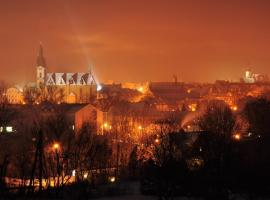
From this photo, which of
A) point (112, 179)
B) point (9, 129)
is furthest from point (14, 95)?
point (112, 179)

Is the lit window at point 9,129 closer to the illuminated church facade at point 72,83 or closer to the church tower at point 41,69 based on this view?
the illuminated church facade at point 72,83

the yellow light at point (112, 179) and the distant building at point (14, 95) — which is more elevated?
the distant building at point (14, 95)

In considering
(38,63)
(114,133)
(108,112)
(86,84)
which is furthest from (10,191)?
(38,63)

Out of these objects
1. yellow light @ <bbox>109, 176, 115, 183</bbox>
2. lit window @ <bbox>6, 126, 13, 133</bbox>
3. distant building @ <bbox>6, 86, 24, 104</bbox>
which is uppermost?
distant building @ <bbox>6, 86, 24, 104</bbox>

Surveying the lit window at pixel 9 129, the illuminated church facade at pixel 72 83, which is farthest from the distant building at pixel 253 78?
the lit window at pixel 9 129

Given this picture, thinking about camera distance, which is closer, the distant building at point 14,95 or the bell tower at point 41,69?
the distant building at point 14,95

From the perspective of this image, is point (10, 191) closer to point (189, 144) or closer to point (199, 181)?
point (199, 181)

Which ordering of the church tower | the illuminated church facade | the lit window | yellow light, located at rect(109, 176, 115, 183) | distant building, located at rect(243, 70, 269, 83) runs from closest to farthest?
yellow light, located at rect(109, 176, 115, 183), the lit window, the illuminated church facade, the church tower, distant building, located at rect(243, 70, 269, 83)

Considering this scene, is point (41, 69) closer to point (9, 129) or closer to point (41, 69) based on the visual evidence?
point (41, 69)

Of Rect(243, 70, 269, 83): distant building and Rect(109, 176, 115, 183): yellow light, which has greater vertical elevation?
Rect(243, 70, 269, 83): distant building

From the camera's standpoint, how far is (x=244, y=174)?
64.0ft

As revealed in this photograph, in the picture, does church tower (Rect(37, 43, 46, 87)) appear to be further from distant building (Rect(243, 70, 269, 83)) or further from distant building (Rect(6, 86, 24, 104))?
distant building (Rect(243, 70, 269, 83))

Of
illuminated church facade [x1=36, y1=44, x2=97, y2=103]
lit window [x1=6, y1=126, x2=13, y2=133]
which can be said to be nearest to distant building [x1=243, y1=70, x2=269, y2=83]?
illuminated church facade [x1=36, y1=44, x2=97, y2=103]

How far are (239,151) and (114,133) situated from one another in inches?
617
